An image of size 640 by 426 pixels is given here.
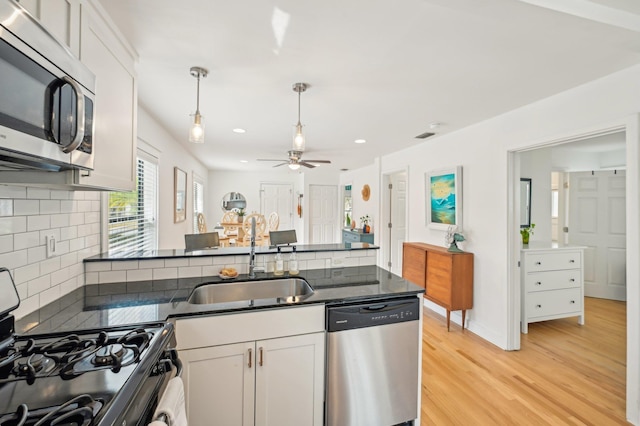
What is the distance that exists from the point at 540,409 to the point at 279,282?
206cm

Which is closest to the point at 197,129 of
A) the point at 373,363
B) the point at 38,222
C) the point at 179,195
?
the point at 38,222

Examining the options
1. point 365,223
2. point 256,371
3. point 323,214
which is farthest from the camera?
point 323,214

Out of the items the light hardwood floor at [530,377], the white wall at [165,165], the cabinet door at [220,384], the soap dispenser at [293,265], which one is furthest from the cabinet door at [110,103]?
the light hardwood floor at [530,377]

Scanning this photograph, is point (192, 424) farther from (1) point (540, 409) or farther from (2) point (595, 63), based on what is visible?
(2) point (595, 63)

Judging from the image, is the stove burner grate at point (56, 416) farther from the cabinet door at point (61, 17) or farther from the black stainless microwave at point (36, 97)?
the cabinet door at point (61, 17)

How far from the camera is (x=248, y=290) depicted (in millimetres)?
1981

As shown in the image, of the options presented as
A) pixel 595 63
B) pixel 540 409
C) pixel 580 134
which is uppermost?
pixel 595 63

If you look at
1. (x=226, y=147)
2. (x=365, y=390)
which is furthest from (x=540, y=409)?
(x=226, y=147)

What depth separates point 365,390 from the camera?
166cm

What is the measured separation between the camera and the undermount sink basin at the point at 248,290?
186cm

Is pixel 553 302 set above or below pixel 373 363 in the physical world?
below

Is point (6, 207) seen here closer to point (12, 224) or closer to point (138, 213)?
point (12, 224)

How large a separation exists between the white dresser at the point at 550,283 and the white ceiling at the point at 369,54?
1.70 meters

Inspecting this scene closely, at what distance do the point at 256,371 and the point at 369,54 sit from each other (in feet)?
6.50
